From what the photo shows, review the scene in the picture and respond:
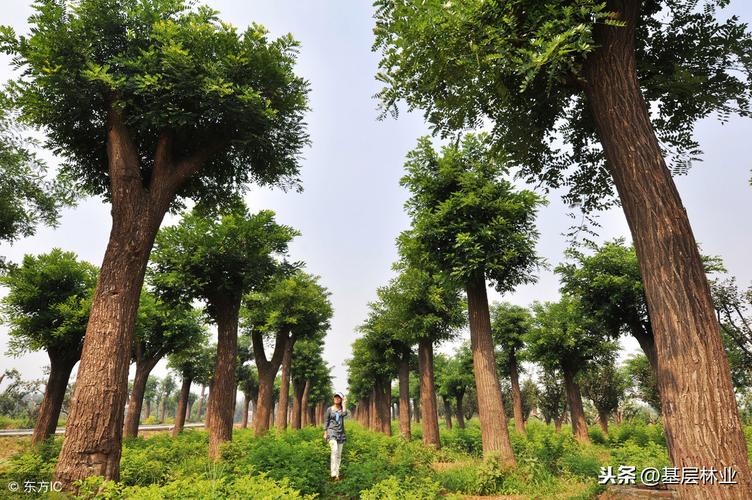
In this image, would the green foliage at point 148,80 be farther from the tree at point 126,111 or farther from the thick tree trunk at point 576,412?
the thick tree trunk at point 576,412

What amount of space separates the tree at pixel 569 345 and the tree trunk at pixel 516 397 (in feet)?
10.1

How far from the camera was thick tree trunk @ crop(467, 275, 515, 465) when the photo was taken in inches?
378

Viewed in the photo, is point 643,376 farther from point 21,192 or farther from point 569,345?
point 21,192

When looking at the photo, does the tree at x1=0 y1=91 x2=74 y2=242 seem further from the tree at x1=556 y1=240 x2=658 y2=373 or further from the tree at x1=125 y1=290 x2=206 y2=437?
the tree at x1=556 y1=240 x2=658 y2=373

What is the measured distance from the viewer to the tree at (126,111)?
18.1ft

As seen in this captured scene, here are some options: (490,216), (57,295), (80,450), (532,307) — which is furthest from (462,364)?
(80,450)

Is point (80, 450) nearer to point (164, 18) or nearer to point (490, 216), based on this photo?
point (164, 18)

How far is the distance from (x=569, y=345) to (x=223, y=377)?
61.2ft

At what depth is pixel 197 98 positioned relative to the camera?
275 inches

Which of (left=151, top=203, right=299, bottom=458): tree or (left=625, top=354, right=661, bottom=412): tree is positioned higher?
(left=151, top=203, right=299, bottom=458): tree

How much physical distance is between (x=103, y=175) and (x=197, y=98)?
355 cm

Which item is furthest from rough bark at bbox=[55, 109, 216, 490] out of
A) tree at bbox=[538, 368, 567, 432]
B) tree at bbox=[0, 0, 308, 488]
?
tree at bbox=[538, 368, 567, 432]

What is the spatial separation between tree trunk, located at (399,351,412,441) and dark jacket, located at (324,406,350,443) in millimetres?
12782

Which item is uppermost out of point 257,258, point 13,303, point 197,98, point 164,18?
point 164,18
